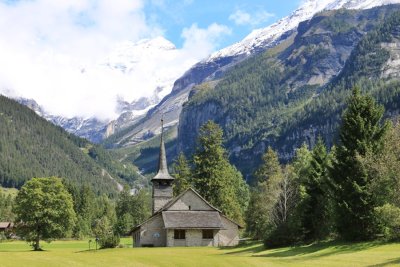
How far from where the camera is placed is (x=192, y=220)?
261 feet

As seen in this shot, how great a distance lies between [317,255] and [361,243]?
442 centimetres

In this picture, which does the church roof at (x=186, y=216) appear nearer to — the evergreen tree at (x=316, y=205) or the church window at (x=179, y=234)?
the church window at (x=179, y=234)

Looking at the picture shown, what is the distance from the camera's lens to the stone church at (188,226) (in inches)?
3095

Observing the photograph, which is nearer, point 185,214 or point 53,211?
point 185,214

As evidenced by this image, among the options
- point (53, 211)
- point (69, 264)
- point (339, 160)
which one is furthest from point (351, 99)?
point (53, 211)

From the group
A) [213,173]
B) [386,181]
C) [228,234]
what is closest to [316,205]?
[386,181]

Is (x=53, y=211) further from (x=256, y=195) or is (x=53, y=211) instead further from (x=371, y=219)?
(x=371, y=219)

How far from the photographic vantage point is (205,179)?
3501 inches

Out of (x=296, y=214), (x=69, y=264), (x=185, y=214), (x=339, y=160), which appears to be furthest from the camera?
(x=185, y=214)

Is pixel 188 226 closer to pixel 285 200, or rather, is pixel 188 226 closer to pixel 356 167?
pixel 285 200

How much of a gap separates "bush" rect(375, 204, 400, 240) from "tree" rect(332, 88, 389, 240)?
92 centimetres

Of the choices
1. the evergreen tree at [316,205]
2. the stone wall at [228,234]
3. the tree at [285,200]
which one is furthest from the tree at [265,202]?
the evergreen tree at [316,205]

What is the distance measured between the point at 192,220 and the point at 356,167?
116 feet

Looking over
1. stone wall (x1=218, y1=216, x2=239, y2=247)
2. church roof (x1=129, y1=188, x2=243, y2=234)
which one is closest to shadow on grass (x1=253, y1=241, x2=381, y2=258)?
church roof (x1=129, y1=188, x2=243, y2=234)
